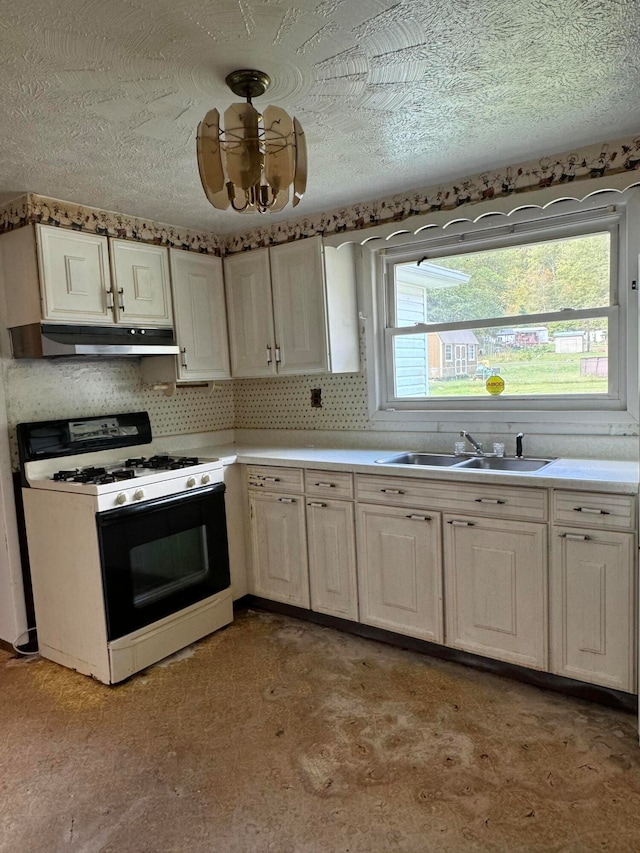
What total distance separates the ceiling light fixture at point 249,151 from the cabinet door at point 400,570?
1.62 m

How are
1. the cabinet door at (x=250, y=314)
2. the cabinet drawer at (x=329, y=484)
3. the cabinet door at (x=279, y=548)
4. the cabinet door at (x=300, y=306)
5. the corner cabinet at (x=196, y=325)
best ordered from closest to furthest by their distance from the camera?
the cabinet drawer at (x=329, y=484) → the cabinet door at (x=279, y=548) → the cabinet door at (x=300, y=306) → the corner cabinet at (x=196, y=325) → the cabinet door at (x=250, y=314)

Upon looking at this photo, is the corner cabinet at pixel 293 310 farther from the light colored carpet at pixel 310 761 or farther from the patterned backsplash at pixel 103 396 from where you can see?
the light colored carpet at pixel 310 761

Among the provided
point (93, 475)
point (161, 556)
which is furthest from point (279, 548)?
point (93, 475)

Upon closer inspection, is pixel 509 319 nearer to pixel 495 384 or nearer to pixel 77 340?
pixel 495 384

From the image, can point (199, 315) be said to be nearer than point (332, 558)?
No

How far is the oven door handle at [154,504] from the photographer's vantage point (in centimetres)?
261

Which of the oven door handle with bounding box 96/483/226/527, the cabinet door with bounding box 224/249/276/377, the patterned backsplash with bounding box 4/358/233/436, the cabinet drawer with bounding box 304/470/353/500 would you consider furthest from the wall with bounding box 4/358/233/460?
the cabinet drawer with bounding box 304/470/353/500

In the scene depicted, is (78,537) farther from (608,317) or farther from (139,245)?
(608,317)

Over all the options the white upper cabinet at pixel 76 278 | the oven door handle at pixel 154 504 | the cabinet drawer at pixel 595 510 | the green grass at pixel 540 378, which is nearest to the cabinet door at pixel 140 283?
the white upper cabinet at pixel 76 278

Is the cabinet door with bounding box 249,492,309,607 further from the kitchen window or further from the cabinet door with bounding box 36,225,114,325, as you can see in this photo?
the cabinet door with bounding box 36,225,114,325

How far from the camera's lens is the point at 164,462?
3.19m

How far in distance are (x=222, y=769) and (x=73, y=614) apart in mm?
1146

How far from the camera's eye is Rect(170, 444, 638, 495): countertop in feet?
7.39

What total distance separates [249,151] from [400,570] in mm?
1990
